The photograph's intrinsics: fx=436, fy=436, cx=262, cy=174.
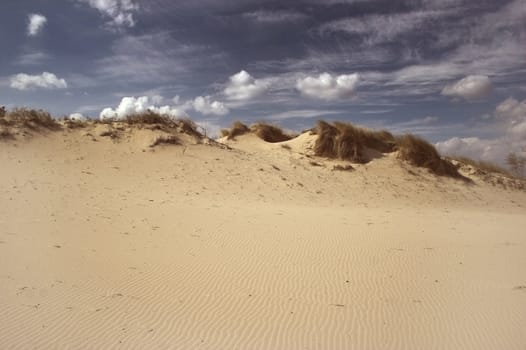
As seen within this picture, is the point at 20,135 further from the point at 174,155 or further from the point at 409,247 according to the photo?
the point at 409,247

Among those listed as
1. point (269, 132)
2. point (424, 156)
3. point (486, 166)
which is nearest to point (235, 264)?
point (424, 156)

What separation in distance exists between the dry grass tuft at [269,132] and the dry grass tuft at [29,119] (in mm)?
8830

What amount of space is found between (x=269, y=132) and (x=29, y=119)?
10.3m

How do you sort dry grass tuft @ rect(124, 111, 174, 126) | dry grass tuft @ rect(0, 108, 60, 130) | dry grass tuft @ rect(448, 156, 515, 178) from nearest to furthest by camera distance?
dry grass tuft @ rect(0, 108, 60, 130), dry grass tuft @ rect(124, 111, 174, 126), dry grass tuft @ rect(448, 156, 515, 178)

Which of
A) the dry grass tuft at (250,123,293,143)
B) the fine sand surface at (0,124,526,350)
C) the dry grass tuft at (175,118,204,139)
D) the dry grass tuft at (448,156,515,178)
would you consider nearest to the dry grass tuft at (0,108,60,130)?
the fine sand surface at (0,124,526,350)

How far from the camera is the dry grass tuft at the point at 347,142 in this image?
57.9 ft

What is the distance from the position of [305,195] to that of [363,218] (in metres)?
3.21

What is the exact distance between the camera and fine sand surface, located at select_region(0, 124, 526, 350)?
4.32 meters

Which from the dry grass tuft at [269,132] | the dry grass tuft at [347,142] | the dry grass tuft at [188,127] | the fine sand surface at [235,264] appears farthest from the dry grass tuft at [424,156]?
the dry grass tuft at [188,127]

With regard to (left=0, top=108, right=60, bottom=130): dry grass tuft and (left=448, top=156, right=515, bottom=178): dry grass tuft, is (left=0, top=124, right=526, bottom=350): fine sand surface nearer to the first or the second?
(left=0, top=108, right=60, bottom=130): dry grass tuft

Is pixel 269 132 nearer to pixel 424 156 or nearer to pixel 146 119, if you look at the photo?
pixel 146 119

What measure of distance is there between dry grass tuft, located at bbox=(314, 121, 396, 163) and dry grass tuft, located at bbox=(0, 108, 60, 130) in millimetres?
10293

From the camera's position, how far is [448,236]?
9.06 metres

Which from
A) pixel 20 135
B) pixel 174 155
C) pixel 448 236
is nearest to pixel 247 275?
Answer: pixel 448 236
